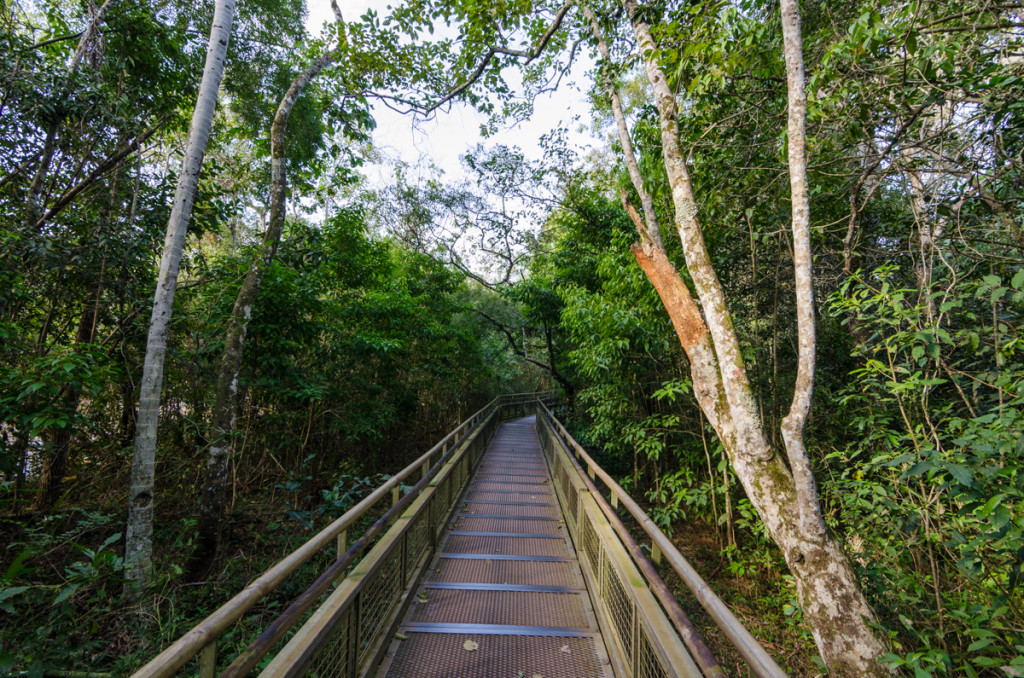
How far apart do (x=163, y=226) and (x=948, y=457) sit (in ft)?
27.8

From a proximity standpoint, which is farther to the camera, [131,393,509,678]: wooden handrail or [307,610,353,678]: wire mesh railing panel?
[307,610,353,678]: wire mesh railing panel

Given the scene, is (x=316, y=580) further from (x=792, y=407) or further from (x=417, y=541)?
(x=792, y=407)

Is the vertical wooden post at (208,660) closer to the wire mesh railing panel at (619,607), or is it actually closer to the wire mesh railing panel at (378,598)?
the wire mesh railing panel at (378,598)

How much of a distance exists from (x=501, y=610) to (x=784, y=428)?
2.50 meters

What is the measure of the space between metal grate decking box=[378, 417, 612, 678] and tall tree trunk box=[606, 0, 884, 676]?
4.82 feet

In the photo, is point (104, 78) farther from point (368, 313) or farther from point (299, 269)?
point (368, 313)

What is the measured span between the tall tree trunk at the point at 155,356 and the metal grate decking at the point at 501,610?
9.13ft

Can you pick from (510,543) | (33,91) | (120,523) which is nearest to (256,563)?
(120,523)

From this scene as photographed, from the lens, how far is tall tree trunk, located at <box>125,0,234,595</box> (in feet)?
12.8

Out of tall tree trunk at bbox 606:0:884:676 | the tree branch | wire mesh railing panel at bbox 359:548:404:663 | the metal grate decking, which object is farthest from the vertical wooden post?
the tree branch

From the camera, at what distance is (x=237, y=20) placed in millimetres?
6789

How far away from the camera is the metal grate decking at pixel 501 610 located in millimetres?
2564

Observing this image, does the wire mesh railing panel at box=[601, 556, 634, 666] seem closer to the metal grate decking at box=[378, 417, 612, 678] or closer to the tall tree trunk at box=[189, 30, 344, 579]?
the metal grate decking at box=[378, 417, 612, 678]

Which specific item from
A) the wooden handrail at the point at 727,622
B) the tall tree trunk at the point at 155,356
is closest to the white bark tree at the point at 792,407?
the wooden handrail at the point at 727,622
